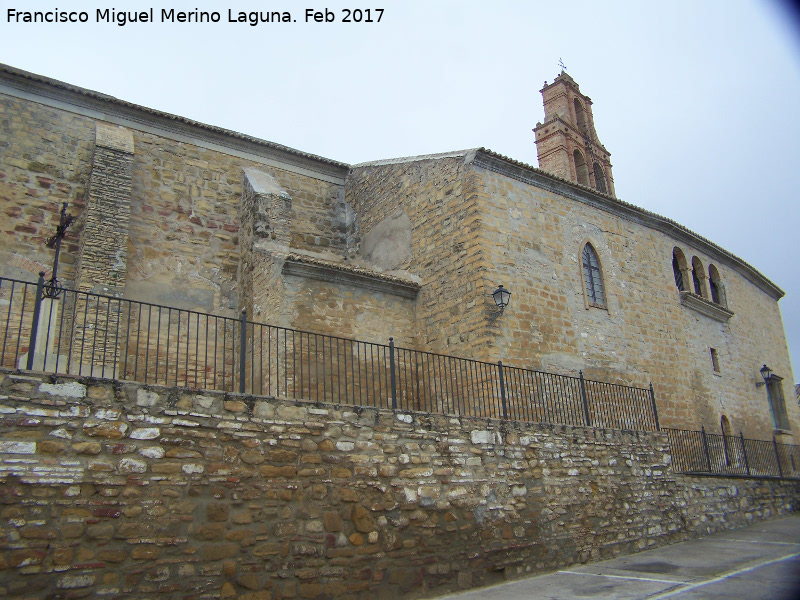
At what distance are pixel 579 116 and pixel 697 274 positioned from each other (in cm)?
1298

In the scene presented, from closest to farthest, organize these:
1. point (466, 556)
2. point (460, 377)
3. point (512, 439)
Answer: point (466, 556), point (512, 439), point (460, 377)

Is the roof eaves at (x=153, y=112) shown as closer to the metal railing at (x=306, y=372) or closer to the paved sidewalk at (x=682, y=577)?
the metal railing at (x=306, y=372)

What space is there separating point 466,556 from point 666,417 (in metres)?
9.71

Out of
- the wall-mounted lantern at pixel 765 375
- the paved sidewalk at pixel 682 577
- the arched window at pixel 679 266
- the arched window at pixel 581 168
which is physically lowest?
the paved sidewalk at pixel 682 577

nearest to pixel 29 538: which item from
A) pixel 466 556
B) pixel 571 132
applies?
pixel 466 556

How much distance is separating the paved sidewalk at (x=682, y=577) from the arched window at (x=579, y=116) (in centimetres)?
2217

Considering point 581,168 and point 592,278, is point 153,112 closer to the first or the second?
point 592,278

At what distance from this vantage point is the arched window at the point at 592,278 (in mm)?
14977

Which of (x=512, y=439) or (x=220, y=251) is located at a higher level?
(x=220, y=251)

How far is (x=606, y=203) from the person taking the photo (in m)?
16.3

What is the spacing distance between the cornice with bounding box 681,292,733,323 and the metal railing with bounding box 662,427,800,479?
3801 mm

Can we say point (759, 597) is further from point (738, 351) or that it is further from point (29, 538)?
point (738, 351)

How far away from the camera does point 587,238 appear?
15391 millimetres

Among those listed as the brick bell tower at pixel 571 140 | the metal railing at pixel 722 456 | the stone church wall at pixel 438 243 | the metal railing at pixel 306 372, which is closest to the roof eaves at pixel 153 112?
the stone church wall at pixel 438 243
